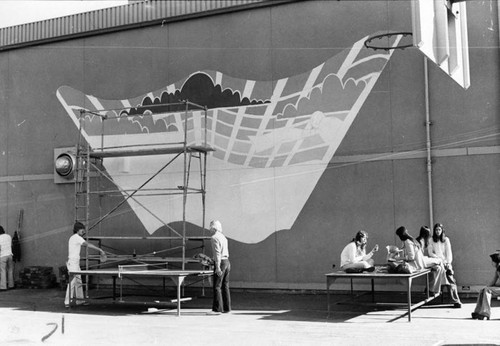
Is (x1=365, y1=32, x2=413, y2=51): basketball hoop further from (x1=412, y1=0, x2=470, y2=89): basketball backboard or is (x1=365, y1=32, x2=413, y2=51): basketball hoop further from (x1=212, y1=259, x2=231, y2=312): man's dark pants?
(x1=412, y1=0, x2=470, y2=89): basketball backboard

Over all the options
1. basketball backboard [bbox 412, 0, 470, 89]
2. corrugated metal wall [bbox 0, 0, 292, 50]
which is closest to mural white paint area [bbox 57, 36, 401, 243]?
corrugated metal wall [bbox 0, 0, 292, 50]

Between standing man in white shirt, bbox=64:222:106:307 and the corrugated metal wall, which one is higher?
the corrugated metal wall

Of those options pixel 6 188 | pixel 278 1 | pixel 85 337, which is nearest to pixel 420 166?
pixel 278 1

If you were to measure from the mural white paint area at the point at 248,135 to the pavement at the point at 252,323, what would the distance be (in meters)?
2.19

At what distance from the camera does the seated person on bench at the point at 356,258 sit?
40.0 ft

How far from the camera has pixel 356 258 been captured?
12562mm

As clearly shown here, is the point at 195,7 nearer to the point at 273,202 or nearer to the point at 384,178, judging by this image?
the point at 273,202

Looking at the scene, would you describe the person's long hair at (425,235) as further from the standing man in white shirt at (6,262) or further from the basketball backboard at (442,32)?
the standing man in white shirt at (6,262)

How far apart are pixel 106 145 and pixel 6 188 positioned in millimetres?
3713

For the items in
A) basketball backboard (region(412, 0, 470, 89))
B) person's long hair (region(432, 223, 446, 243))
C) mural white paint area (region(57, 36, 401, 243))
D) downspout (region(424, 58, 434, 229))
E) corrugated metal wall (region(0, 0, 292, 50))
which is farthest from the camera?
corrugated metal wall (region(0, 0, 292, 50))

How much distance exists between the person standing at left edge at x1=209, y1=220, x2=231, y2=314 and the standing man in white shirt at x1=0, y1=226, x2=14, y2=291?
300 inches

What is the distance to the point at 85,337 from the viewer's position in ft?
34.3

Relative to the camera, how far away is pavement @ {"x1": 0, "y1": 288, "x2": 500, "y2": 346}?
32.8ft

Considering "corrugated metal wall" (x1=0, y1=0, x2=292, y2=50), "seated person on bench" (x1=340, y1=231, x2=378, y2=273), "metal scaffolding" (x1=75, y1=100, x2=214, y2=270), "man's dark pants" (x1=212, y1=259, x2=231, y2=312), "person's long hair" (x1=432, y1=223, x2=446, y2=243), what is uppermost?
"corrugated metal wall" (x1=0, y1=0, x2=292, y2=50)
